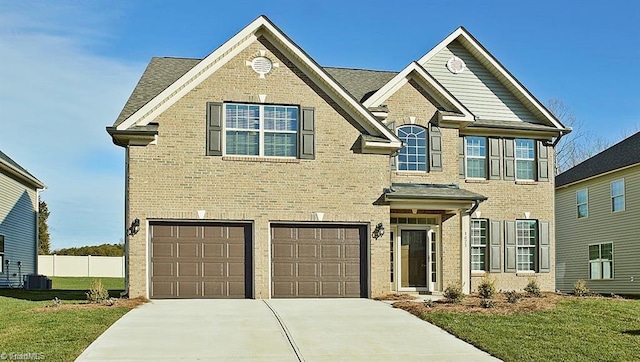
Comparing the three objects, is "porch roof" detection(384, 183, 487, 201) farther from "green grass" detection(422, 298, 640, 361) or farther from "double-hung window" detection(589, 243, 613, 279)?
"double-hung window" detection(589, 243, 613, 279)

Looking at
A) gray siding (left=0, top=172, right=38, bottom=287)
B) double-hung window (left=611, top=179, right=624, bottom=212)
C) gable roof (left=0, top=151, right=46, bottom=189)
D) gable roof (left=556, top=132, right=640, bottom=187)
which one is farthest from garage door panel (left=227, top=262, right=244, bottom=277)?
double-hung window (left=611, top=179, right=624, bottom=212)

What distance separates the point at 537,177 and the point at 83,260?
3395 centimetres

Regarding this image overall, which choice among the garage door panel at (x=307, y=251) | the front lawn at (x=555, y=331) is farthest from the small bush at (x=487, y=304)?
the garage door panel at (x=307, y=251)

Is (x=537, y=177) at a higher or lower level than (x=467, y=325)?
higher

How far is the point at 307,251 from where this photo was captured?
20.2 meters

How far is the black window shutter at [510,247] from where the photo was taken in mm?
24391

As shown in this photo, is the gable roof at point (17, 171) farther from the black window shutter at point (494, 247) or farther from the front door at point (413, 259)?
the black window shutter at point (494, 247)

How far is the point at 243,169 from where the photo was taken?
778 inches

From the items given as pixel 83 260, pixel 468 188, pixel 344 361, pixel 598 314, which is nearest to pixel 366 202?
pixel 468 188

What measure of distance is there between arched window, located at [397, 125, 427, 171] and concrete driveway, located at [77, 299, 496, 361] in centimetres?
631

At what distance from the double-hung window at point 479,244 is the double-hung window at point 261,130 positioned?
7573mm

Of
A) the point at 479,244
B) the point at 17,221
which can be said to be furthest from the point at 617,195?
the point at 17,221

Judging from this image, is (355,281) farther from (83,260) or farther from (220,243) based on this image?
(83,260)

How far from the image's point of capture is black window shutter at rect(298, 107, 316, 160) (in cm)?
2012
